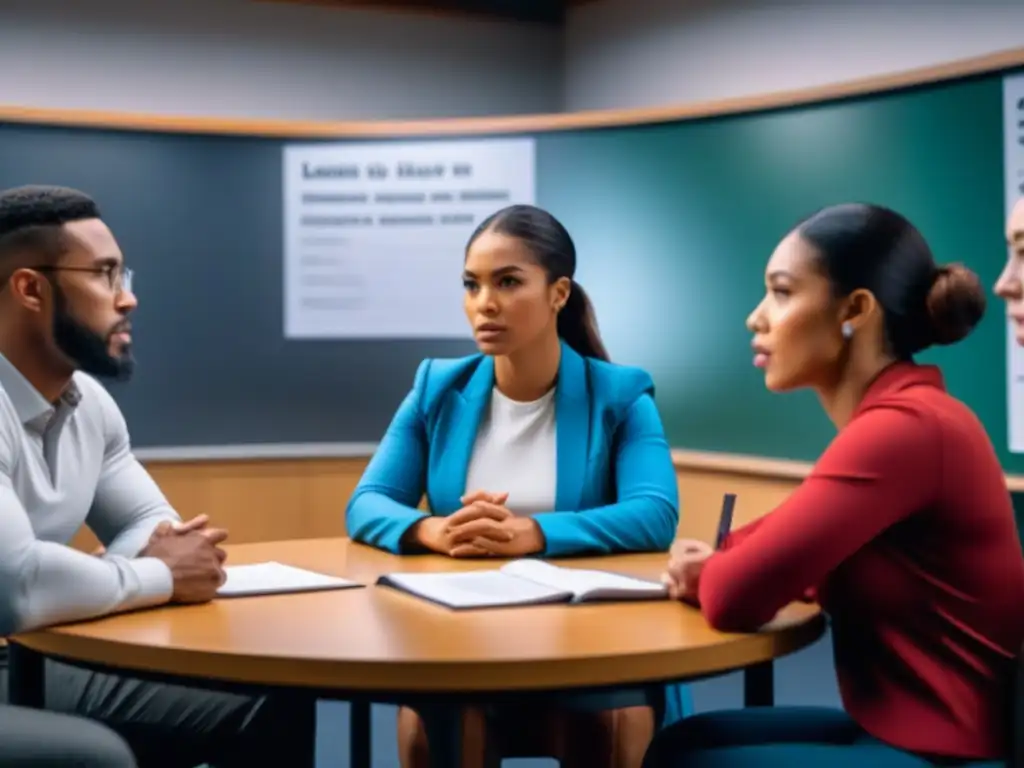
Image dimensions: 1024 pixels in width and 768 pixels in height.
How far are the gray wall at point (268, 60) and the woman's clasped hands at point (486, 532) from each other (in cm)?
331

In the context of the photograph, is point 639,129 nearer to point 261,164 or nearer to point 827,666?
point 261,164

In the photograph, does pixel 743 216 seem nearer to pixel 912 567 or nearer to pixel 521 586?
pixel 521 586

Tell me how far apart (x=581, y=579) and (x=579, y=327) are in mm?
777

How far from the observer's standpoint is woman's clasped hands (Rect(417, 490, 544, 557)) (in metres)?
2.12

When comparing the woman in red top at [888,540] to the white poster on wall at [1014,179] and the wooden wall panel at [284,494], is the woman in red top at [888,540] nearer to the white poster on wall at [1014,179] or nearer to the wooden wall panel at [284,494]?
the white poster on wall at [1014,179]

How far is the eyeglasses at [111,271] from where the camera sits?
191 centimetres

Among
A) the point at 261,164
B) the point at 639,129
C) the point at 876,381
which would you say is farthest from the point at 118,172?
the point at 876,381

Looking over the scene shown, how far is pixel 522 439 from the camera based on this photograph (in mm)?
2383

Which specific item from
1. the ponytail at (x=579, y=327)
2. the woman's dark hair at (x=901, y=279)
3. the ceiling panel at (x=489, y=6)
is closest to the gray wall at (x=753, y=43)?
the ceiling panel at (x=489, y=6)

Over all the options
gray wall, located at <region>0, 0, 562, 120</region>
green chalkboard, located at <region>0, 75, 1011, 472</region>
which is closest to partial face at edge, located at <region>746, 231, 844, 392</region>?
green chalkboard, located at <region>0, 75, 1011, 472</region>

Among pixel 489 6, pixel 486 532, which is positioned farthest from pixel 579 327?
pixel 489 6

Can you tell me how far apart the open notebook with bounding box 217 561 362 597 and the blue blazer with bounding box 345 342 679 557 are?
25cm

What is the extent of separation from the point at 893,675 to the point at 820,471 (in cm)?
27

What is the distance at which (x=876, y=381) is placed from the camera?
5.34 feet
